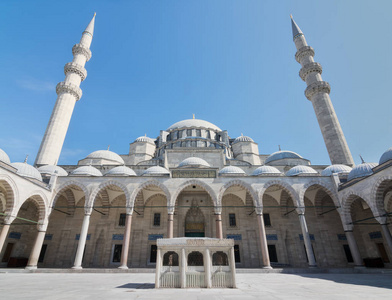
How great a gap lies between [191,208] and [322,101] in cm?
1705

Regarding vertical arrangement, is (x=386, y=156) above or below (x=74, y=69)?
below

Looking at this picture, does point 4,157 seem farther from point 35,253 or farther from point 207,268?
point 207,268

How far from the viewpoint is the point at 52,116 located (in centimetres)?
1939

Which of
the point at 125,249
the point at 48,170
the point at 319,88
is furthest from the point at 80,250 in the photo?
the point at 319,88

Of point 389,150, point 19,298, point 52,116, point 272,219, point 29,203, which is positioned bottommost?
point 19,298

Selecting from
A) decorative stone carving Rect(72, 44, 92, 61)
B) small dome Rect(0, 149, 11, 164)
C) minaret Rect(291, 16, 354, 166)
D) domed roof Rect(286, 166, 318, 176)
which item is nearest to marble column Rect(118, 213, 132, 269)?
small dome Rect(0, 149, 11, 164)

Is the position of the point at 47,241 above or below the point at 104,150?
below

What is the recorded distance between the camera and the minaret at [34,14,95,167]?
58.6 ft

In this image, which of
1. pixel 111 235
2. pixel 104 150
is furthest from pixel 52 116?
pixel 111 235

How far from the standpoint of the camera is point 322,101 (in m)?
21.1

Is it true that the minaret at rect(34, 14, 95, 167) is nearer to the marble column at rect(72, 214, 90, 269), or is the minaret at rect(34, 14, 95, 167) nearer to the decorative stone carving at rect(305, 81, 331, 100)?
the marble column at rect(72, 214, 90, 269)

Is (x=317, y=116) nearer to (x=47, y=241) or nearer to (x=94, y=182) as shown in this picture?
(x=94, y=182)

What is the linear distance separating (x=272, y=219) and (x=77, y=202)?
1587 centimetres

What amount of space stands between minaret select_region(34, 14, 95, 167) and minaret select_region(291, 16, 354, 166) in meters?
24.6
